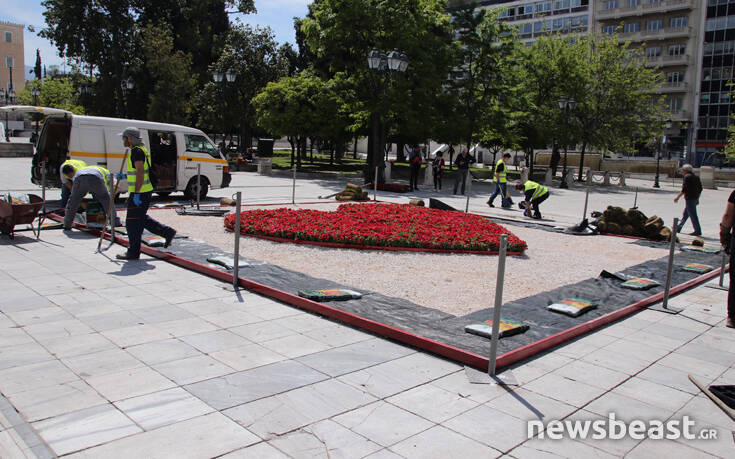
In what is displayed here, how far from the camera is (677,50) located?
2857 inches

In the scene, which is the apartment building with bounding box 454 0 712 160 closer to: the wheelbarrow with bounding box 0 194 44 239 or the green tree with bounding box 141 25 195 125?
the green tree with bounding box 141 25 195 125

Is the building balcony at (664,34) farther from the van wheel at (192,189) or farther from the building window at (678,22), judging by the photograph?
the van wheel at (192,189)

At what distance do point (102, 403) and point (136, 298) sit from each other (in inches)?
116

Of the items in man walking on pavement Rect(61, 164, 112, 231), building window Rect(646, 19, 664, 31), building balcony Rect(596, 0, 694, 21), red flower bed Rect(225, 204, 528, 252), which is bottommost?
red flower bed Rect(225, 204, 528, 252)

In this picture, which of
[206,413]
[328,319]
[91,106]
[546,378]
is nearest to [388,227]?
[328,319]

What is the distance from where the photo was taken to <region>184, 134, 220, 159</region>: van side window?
1755 centimetres

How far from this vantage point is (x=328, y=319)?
657 centimetres

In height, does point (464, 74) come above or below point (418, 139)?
above

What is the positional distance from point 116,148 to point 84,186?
18.3 ft

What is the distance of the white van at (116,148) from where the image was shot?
1542 cm

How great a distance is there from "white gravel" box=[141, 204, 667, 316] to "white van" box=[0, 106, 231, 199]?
164 inches

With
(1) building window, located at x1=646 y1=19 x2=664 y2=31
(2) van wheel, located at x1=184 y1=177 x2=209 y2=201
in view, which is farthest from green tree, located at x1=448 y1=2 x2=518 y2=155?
(1) building window, located at x1=646 y1=19 x2=664 y2=31

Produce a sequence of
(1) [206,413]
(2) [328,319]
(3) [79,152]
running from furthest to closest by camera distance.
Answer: (3) [79,152] < (2) [328,319] < (1) [206,413]

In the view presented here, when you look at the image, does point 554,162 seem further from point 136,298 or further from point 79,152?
point 136,298
